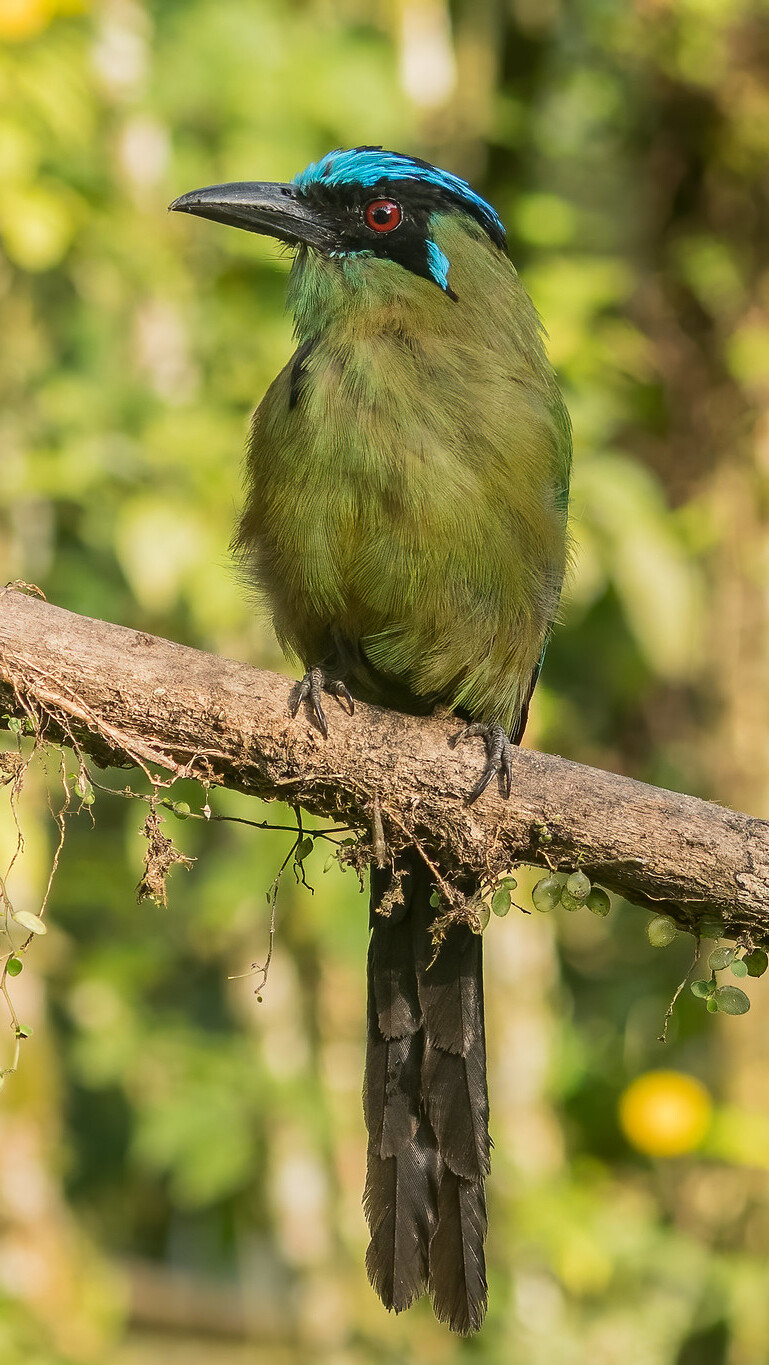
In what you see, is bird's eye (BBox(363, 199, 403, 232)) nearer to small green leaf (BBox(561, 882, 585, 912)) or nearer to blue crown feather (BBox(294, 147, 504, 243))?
blue crown feather (BBox(294, 147, 504, 243))

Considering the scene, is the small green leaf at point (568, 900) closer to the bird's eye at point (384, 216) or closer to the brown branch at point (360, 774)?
the brown branch at point (360, 774)

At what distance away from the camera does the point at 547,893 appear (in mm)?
2314

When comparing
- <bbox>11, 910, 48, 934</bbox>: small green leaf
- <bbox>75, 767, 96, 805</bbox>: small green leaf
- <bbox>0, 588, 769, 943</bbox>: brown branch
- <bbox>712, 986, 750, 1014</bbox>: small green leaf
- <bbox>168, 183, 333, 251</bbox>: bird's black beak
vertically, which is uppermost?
<bbox>168, 183, 333, 251</bbox>: bird's black beak

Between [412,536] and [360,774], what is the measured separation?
1.57 ft

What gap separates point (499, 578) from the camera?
107 inches

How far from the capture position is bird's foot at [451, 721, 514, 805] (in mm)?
2387

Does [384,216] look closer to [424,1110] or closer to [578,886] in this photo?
[578,886]

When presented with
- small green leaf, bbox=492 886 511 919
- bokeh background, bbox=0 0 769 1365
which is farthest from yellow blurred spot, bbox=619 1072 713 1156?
small green leaf, bbox=492 886 511 919

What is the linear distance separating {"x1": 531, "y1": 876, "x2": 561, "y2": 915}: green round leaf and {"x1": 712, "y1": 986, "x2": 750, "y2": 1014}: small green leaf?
29 centimetres

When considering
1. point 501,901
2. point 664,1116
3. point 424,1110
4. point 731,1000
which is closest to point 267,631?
point 424,1110

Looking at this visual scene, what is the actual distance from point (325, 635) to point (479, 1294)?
1.26m

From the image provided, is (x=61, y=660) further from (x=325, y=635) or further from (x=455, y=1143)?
(x=455, y=1143)

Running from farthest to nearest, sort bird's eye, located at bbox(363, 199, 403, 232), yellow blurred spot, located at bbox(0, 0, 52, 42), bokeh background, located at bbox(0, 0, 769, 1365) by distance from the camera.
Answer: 1. bokeh background, located at bbox(0, 0, 769, 1365)
2. yellow blurred spot, located at bbox(0, 0, 52, 42)
3. bird's eye, located at bbox(363, 199, 403, 232)

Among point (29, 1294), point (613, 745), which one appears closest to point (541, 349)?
point (613, 745)
